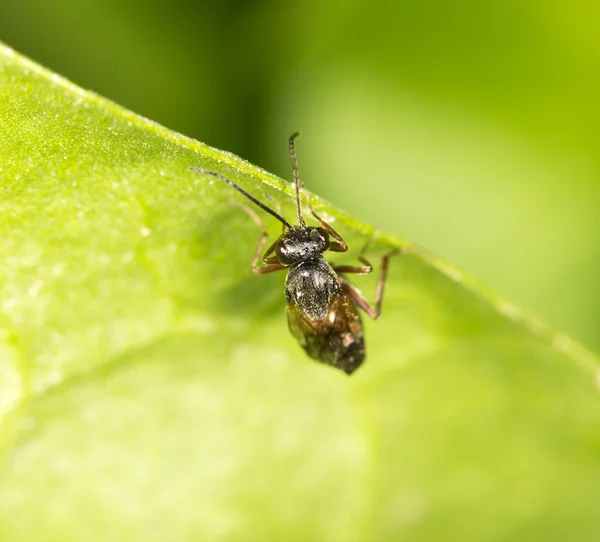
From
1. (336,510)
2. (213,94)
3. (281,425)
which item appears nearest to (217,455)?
(281,425)

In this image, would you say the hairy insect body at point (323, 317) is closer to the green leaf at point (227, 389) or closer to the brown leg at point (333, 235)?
the green leaf at point (227, 389)

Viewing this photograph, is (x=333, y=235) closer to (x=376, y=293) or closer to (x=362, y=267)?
(x=362, y=267)

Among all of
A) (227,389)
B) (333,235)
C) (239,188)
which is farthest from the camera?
(333,235)

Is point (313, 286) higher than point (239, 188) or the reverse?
the reverse

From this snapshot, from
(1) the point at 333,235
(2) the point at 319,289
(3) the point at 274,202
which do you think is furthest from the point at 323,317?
(3) the point at 274,202

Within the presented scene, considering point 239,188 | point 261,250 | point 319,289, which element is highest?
point 239,188

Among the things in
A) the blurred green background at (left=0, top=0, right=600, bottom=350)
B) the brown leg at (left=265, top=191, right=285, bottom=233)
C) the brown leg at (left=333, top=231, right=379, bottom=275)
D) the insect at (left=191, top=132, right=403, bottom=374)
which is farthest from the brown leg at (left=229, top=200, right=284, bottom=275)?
the blurred green background at (left=0, top=0, right=600, bottom=350)

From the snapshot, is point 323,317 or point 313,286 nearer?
point 313,286

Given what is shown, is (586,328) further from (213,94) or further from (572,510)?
(213,94)
